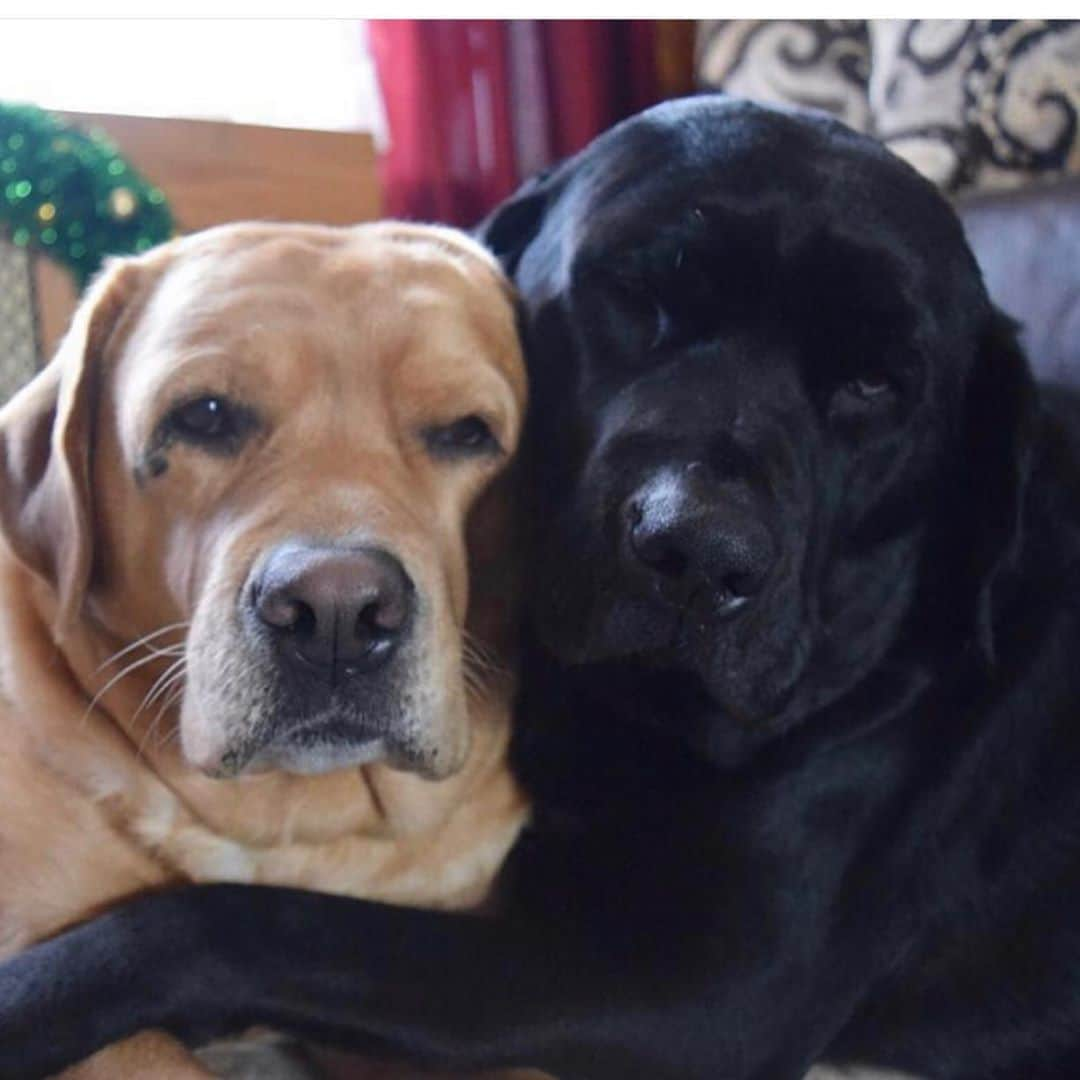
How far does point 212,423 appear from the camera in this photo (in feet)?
4.61

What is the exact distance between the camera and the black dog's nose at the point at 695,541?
1.21 meters

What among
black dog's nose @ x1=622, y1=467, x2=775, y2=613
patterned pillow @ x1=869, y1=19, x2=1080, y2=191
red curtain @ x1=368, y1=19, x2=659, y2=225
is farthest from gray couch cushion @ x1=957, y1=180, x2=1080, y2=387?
red curtain @ x1=368, y1=19, x2=659, y2=225

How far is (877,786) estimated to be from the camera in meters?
1.47

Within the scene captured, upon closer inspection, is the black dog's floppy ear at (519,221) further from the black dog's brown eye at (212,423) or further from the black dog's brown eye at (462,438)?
the black dog's brown eye at (212,423)

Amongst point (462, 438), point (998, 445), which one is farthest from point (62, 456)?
point (998, 445)

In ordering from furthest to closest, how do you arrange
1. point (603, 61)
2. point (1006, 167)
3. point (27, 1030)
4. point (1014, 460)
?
point (603, 61) < point (1006, 167) < point (1014, 460) < point (27, 1030)

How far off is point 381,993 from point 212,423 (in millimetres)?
600

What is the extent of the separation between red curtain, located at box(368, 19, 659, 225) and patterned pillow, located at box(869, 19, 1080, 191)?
1239 mm

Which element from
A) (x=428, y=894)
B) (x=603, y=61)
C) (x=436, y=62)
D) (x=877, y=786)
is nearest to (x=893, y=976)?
(x=877, y=786)

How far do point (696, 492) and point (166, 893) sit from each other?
2.16 feet

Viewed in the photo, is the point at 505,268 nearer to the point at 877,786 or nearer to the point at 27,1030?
the point at 877,786

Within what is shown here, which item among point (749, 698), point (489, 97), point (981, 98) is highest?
point (981, 98)

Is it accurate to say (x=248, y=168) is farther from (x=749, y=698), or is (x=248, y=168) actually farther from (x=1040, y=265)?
(x=749, y=698)

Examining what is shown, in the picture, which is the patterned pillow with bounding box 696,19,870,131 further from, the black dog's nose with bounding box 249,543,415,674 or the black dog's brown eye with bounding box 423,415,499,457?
the black dog's nose with bounding box 249,543,415,674
